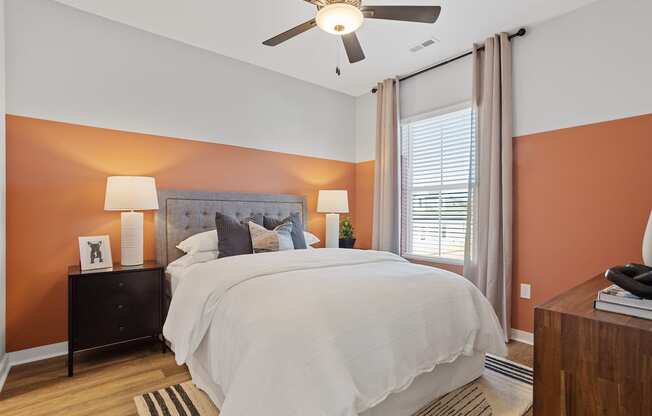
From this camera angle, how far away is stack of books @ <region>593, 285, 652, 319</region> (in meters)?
1.12

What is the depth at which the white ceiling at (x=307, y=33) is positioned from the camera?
2.62m

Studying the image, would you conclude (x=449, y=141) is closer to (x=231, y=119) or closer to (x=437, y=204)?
(x=437, y=204)

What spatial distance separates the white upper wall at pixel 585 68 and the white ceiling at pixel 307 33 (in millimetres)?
168

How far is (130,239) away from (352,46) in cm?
227

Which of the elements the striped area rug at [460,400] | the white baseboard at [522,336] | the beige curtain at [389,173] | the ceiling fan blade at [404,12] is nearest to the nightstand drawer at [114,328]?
the striped area rug at [460,400]

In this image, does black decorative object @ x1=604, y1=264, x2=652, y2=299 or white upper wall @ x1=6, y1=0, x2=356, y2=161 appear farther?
white upper wall @ x1=6, y1=0, x2=356, y2=161

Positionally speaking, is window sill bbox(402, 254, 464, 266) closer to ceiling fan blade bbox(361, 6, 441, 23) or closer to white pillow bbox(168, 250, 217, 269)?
white pillow bbox(168, 250, 217, 269)

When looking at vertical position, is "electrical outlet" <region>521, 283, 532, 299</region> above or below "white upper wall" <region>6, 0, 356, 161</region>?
below

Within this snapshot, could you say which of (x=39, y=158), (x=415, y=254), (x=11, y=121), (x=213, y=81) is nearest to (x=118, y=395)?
(x=39, y=158)

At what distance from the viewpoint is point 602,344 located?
112 centimetres

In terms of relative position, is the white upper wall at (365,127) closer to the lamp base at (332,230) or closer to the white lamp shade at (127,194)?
the lamp base at (332,230)

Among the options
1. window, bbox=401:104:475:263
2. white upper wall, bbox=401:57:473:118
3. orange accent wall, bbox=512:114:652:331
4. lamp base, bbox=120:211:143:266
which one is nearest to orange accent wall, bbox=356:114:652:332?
→ orange accent wall, bbox=512:114:652:331

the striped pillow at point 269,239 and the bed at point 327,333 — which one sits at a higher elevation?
the striped pillow at point 269,239

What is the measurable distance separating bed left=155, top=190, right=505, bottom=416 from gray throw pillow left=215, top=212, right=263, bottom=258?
20.3 inches
